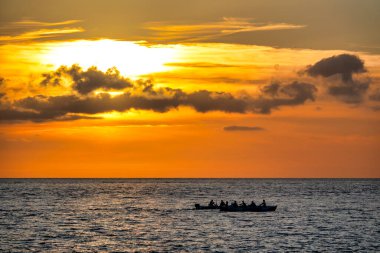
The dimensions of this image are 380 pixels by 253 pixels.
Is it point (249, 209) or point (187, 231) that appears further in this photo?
point (249, 209)

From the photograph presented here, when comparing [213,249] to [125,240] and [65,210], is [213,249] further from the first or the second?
[65,210]

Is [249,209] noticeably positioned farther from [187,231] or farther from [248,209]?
[187,231]

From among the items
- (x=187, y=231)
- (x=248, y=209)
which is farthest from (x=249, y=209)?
(x=187, y=231)

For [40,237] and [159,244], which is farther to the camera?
[40,237]

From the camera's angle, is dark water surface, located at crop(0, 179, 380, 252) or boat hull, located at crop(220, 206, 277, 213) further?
boat hull, located at crop(220, 206, 277, 213)

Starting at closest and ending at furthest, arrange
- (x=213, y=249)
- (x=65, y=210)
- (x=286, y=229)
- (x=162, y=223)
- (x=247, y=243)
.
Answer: (x=213, y=249)
(x=247, y=243)
(x=286, y=229)
(x=162, y=223)
(x=65, y=210)

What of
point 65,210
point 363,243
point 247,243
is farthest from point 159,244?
point 65,210

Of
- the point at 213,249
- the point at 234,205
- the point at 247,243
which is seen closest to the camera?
the point at 213,249

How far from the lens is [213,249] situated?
74.1 m

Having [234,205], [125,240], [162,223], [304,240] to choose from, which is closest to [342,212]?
[234,205]

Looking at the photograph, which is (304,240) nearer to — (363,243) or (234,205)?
(363,243)

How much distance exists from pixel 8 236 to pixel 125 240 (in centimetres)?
1429

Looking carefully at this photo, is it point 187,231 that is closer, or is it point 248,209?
point 187,231

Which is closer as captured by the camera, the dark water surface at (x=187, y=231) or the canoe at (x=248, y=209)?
the dark water surface at (x=187, y=231)
